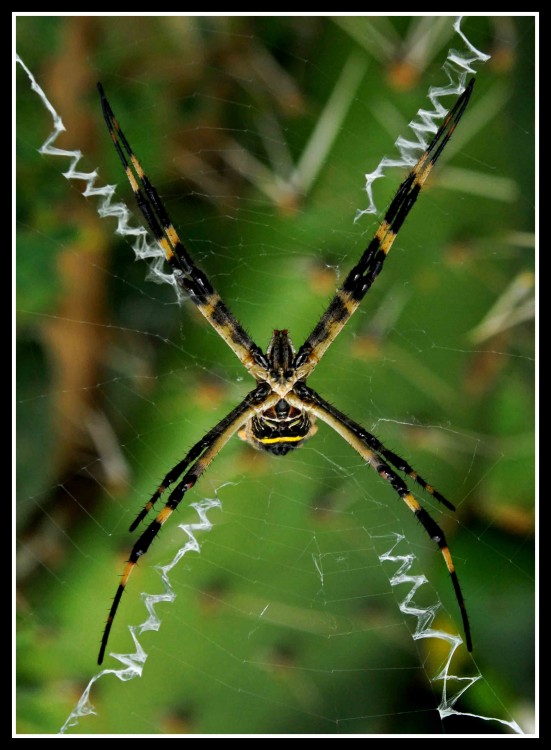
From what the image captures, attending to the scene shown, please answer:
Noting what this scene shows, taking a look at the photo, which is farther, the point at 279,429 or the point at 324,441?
the point at 324,441

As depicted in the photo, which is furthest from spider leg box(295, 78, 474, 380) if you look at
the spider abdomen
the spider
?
the spider abdomen

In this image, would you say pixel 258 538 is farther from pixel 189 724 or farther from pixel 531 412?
pixel 531 412

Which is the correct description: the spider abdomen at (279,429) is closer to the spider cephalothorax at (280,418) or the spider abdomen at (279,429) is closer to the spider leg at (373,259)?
the spider cephalothorax at (280,418)

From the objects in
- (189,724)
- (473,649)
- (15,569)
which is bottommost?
(189,724)

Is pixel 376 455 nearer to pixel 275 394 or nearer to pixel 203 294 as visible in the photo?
pixel 275 394

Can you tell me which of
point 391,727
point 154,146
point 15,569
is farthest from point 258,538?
point 154,146

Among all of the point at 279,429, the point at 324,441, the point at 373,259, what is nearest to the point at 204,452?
the point at 279,429

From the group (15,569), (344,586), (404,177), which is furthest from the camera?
(15,569)

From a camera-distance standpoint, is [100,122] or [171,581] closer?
[171,581]
